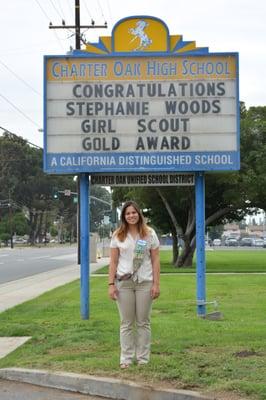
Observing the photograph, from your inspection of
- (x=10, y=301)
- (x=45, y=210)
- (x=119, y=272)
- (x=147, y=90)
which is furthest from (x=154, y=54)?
(x=45, y=210)

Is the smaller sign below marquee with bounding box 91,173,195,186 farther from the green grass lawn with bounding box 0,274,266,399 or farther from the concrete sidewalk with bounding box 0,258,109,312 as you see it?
the concrete sidewalk with bounding box 0,258,109,312

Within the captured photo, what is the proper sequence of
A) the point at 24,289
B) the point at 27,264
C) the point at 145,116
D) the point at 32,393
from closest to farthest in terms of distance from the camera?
the point at 32,393 < the point at 145,116 < the point at 24,289 < the point at 27,264

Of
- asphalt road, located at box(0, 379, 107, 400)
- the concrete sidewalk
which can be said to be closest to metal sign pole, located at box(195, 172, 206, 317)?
the concrete sidewalk

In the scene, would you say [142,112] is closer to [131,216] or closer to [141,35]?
[141,35]

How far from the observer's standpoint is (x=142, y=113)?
1166 centimetres

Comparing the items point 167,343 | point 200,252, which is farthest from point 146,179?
point 167,343

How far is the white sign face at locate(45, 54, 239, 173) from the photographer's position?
38.3ft

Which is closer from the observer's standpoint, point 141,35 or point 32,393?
point 32,393

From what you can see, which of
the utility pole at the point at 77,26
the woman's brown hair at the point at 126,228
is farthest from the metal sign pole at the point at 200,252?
the utility pole at the point at 77,26

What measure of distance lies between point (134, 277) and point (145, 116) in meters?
4.81

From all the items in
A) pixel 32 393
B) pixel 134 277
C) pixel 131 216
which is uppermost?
pixel 131 216

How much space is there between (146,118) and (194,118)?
84 cm

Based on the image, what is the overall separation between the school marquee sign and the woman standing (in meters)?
4.17

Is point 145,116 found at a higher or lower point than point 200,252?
higher
